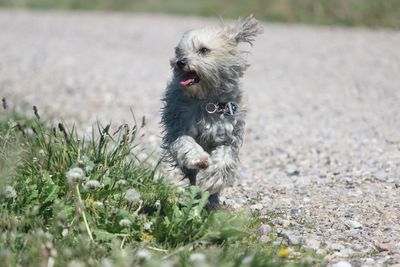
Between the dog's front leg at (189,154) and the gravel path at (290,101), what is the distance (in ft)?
2.21

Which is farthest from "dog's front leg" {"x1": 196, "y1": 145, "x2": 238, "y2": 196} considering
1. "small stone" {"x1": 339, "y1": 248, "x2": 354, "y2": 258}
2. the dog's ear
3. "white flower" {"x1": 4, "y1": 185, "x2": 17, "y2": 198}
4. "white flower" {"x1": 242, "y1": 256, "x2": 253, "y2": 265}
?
"white flower" {"x1": 242, "y1": 256, "x2": 253, "y2": 265}

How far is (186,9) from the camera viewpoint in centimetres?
2552

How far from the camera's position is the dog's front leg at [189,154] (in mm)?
5758

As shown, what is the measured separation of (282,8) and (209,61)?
687 inches

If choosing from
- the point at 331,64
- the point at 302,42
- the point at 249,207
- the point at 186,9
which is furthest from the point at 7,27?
the point at 249,207

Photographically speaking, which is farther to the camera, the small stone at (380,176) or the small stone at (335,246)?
the small stone at (380,176)

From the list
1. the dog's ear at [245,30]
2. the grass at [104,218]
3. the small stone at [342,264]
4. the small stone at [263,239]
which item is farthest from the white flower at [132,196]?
the dog's ear at [245,30]

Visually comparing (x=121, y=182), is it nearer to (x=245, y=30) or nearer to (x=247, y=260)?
(x=247, y=260)

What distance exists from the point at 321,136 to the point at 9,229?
5391 mm

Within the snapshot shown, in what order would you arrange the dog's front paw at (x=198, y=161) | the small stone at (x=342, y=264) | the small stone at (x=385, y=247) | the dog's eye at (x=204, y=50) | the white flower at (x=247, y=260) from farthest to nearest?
the dog's eye at (x=204, y=50) → the dog's front paw at (x=198, y=161) → the small stone at (x=385, y=247) → the small stone at (x=342, y=264) → the white flower at (x=247, y=260)

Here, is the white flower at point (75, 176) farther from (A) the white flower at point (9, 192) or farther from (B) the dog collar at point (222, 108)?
(B) the dog collar at point (222, 108)

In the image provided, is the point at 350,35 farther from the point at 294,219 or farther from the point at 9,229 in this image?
the point at 9,229

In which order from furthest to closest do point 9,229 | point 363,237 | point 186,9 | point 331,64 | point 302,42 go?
1. point 186,9
2. point 302,42
3. point 331,64
4. point 363,237
5. point 9,229

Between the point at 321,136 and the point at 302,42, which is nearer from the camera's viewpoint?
the point at 321,136
